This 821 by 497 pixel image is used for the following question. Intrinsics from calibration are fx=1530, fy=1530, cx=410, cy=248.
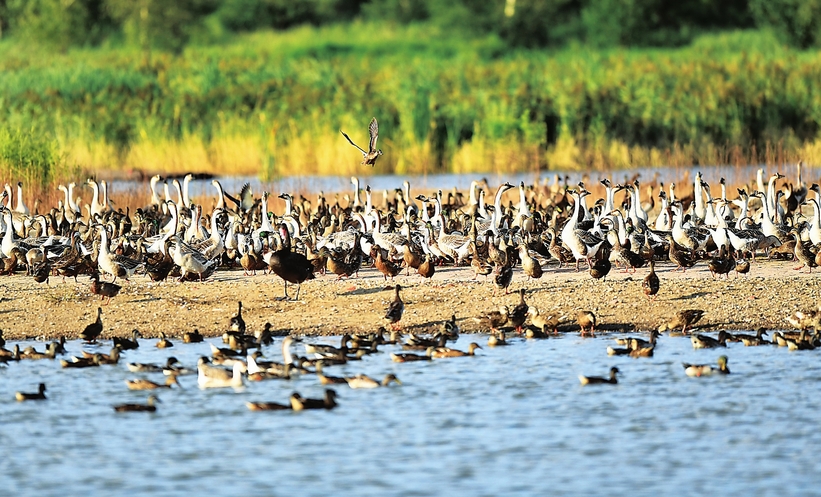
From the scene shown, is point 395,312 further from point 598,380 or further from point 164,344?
point 598,380

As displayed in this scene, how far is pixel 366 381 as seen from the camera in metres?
14.2

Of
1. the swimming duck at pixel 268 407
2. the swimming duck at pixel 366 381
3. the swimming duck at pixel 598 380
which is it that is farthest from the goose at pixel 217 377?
the swimming duck at pixel 598 380

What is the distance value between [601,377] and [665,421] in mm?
1657

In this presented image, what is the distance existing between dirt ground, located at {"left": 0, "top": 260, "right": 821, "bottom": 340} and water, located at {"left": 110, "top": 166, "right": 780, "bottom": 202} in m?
10.6

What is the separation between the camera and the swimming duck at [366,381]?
46.6ft

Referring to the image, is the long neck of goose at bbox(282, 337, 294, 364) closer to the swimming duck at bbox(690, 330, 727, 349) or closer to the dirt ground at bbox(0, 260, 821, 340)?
the dirt ground at bbox(0, 260, 821, 340)

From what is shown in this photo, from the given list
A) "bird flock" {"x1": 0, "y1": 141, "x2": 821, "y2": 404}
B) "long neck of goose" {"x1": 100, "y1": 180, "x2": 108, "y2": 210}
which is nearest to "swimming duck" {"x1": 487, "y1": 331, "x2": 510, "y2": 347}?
"bird flock" {"x1": 0, "y1": 141, "x2": 821, "y2": 404}

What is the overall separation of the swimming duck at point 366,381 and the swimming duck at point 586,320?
2882 millimetres

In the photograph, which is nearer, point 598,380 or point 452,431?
point 452,431

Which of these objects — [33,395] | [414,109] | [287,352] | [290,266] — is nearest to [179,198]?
[290,266]

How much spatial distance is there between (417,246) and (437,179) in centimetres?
1400

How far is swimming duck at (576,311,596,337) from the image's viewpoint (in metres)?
16.5

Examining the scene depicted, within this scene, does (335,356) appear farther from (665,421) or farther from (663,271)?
(663,271)

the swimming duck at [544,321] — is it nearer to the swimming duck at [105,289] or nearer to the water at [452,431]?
the water at [452,431]
